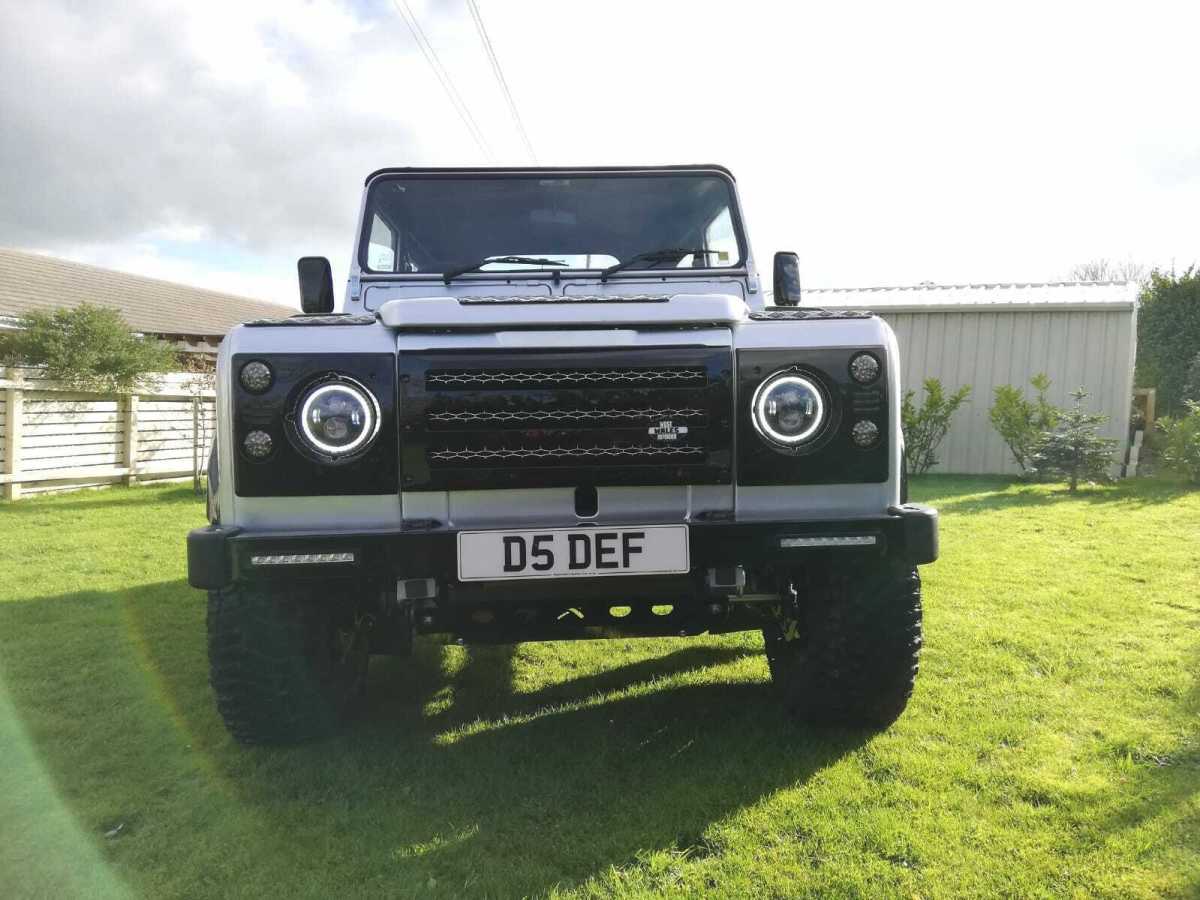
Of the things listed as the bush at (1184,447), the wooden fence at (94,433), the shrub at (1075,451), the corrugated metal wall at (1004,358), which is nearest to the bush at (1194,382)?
the corrugated metal wall at (1004,358)

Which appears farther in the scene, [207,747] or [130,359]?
[130,359]

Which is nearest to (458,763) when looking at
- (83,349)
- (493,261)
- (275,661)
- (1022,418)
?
(275,661)

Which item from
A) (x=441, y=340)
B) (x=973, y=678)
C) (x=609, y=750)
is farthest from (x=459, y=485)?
(x=973, y=678)

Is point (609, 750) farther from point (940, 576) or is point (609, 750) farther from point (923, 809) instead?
point (940, 576)

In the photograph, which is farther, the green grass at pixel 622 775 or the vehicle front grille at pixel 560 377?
the vehicle front grille at pixel 560 377

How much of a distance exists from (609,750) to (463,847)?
27.8 inches

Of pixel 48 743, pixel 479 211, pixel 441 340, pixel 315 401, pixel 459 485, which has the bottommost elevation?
pixel 48 743

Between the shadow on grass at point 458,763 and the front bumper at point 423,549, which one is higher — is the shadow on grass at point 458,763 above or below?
below

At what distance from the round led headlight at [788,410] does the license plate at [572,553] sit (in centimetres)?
37

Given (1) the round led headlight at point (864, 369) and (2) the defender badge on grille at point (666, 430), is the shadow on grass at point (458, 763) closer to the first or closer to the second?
(2) the defender badge on grille at point (666, 430)

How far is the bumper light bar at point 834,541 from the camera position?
2.29 metres

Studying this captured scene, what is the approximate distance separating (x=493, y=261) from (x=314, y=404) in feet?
4.43

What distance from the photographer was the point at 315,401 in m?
2.27

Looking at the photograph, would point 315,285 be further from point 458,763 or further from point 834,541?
point 834,541
